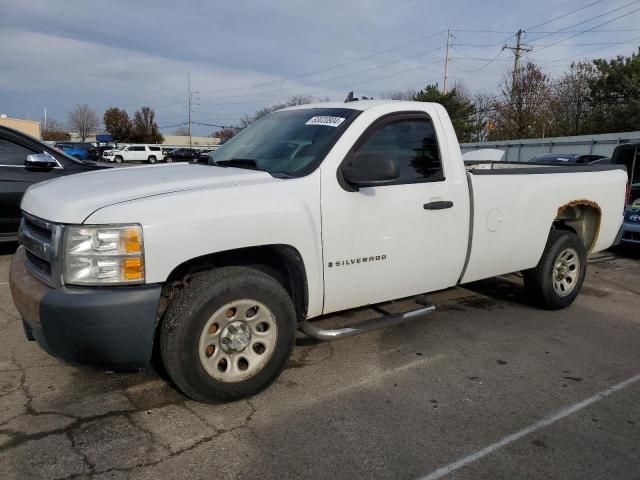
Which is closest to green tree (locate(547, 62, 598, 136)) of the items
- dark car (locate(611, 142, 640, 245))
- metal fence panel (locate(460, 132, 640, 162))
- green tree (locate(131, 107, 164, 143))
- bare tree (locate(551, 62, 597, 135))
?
bare tree (locate(551, 62, 597, 135))

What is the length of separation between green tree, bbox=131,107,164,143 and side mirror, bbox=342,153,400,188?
3136 inches

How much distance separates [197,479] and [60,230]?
1477 mm

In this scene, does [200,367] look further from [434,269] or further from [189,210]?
A: [434,269]

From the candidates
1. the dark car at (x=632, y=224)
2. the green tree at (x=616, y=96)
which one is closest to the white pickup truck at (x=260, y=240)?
the dark car at (x=632, y=224)

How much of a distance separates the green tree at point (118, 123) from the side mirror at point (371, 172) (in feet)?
265

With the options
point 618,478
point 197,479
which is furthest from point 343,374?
point 618,478

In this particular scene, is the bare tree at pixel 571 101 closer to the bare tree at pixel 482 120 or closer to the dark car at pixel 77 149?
the bare tree at pixel 482 120

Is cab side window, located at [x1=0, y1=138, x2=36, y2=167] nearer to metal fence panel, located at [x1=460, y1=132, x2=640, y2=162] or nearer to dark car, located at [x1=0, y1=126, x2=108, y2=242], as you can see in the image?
dark car, located at [x1=0, y1=126, x2=108, y2=242]

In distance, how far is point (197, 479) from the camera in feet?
8.32

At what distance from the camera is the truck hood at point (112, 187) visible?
285cm

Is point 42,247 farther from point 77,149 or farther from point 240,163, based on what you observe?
point 77,149

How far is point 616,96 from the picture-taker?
34750 millimetres

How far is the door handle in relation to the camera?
3904 mm

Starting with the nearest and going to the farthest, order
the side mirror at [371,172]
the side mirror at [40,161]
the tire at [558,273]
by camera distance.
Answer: the side mirror at [371,172], the tire at [558,273], the side mirror at [40,161]
